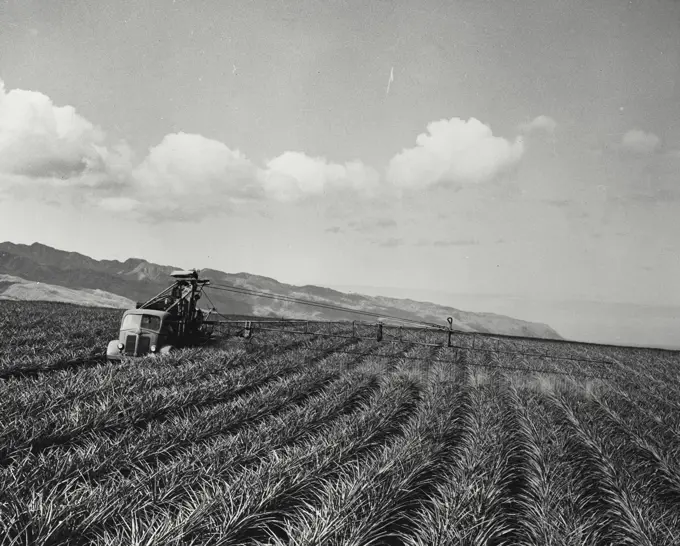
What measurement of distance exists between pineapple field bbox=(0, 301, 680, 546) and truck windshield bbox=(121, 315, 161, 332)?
1249 millimetres

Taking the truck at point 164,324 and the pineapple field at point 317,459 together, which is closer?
the pineapple field at point 317,459

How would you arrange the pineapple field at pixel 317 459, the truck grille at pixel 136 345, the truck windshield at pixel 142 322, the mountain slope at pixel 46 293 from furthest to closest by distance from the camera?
the mountain slope at pixel 46 293, the truck windshield at pixel 142 322, the truck grille at pixel 136 345, the pineapple field at pixel 317 459

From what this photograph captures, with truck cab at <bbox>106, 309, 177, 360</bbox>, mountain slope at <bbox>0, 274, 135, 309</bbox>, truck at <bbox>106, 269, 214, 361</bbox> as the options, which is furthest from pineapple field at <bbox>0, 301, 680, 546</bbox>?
mountain slope at <bbox>0, 274, 135, 309</bbox>

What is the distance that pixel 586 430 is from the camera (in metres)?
8.28

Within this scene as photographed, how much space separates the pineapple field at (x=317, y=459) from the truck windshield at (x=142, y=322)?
125 cm

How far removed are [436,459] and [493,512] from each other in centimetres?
144

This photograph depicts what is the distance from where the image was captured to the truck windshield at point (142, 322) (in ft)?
42.4

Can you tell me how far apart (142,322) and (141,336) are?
0.44 meters

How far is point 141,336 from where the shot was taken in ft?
42.3

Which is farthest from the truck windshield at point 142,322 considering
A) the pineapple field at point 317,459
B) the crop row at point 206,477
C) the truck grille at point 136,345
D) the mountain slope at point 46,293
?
the mountain slope at point 46,293

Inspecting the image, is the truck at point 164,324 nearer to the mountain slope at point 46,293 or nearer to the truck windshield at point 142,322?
the truck windshield at point 142,322

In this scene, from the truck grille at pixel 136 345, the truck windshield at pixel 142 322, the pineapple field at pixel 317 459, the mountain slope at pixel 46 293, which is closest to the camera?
the pineapple field at pixel 317 459

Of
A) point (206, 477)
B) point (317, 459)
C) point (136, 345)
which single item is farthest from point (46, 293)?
point (317, 459)

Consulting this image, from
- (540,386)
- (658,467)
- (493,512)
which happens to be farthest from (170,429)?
(540,386)
